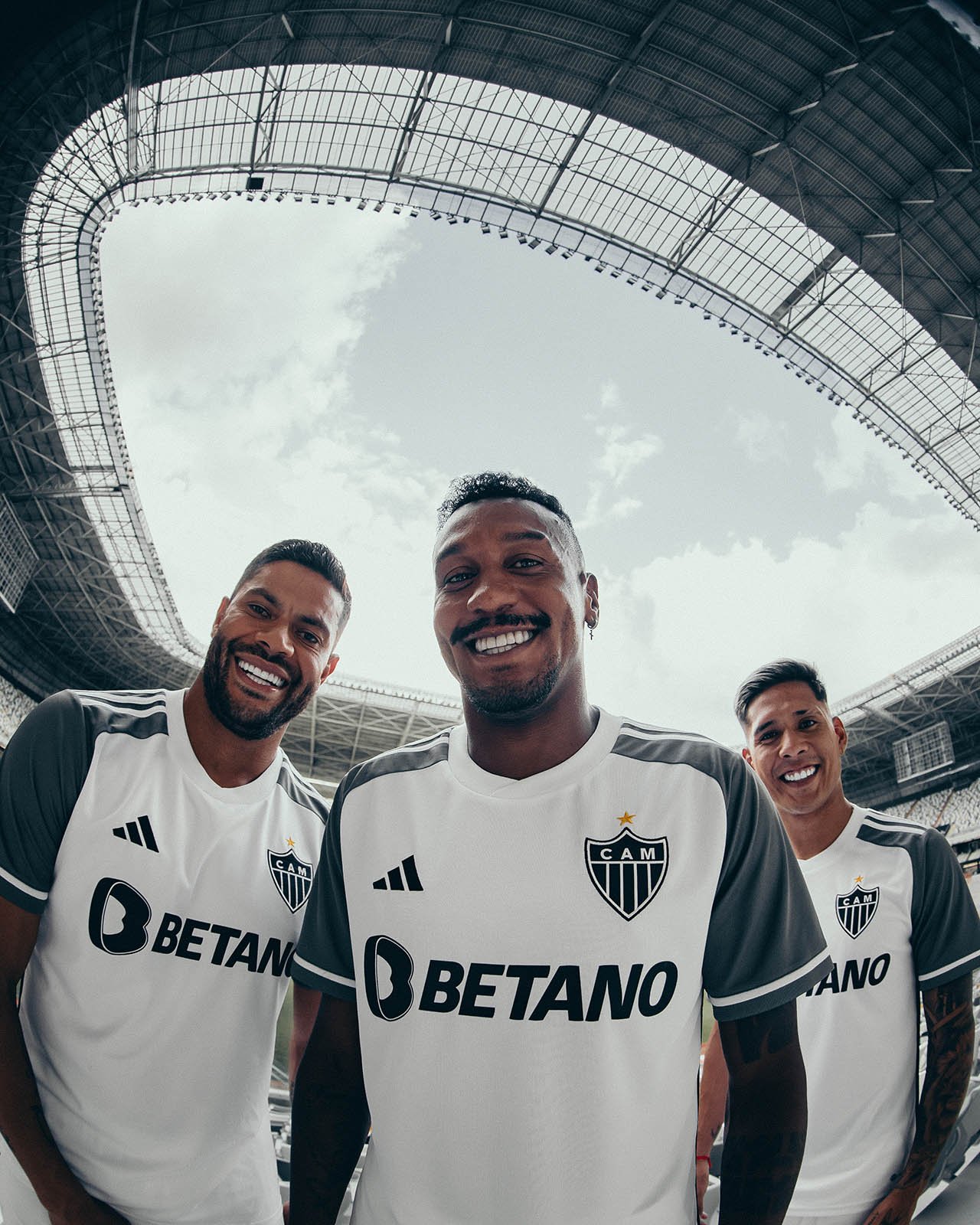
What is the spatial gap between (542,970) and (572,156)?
19131mm

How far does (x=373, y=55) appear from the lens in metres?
Answer: 14.3

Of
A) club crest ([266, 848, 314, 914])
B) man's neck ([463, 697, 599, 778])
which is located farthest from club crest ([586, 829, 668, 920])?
club crest ([266, 848, 314, 914])

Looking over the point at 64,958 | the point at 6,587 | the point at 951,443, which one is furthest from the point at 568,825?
the point at 6,587

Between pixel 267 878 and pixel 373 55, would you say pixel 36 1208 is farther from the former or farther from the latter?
pixel 373 55

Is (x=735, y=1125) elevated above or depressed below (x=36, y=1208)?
above

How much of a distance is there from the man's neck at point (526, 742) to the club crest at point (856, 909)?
1817 mm

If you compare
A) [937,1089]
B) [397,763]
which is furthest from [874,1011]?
[397,763]

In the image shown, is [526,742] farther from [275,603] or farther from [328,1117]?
[275,603]

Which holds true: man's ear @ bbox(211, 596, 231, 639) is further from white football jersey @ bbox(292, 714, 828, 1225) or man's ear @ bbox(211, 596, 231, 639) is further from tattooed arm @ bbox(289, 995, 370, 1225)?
tattooed arm @ bbox(289, 995, 370, 1225)

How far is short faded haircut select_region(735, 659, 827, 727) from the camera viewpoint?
139 inches

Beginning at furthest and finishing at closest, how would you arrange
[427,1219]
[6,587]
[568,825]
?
[6,587] < [568,825] < [427,1219]

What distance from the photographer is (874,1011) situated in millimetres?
2758

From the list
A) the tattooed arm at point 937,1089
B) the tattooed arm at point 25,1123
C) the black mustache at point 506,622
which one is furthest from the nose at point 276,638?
the tattooed arm at point 937,1089

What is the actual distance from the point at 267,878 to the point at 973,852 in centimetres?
3396
